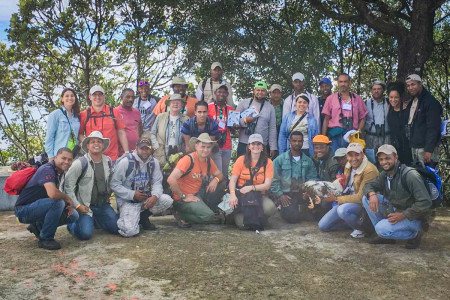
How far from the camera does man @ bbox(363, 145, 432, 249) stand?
15.2ft

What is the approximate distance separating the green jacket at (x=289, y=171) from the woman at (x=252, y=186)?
0.33m

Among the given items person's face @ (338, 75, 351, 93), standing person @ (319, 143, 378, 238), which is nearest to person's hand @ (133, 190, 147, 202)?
standing person @ (319, 143, 378, 238)

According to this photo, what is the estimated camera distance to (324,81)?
23.2 feet

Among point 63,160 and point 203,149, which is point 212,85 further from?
point 63,160

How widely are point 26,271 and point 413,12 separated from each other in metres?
7.28

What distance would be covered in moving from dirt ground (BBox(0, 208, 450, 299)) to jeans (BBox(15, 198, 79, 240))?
24cm

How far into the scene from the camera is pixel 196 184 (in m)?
6.12

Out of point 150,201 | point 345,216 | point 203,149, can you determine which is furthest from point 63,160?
point 345,216

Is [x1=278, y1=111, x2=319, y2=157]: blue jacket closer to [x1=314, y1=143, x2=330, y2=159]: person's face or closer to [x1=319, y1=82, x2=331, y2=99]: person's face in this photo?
[x1=314, y1=143, x2=330, y2=159]: person's face

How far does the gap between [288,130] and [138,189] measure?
2503 millimetres

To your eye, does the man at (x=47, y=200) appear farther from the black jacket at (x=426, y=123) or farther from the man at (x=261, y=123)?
the black jacket at (x=426, y=123)

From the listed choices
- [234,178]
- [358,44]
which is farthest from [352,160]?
[358,44]

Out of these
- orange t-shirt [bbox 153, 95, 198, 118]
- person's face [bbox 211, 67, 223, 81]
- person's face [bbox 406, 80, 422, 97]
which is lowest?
orange t-shirt [bbox 153, 95, 198, 118]

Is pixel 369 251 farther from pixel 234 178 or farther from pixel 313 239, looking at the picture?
pixel 234 178
